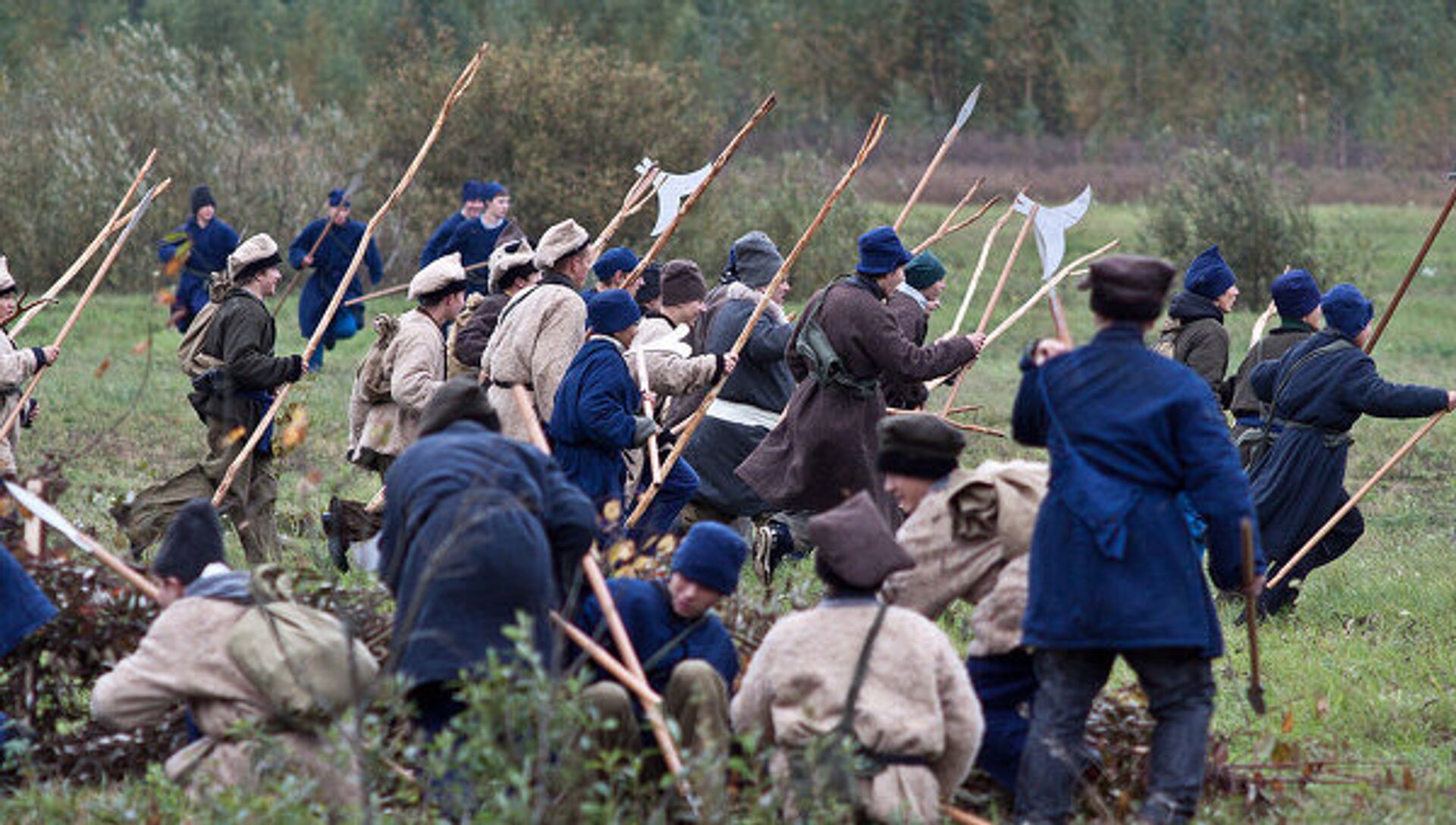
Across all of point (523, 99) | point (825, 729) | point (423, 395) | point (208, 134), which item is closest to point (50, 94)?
point (208, 134)

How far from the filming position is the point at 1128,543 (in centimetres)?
579

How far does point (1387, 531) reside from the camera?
12.9m

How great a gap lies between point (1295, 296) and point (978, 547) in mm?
4879

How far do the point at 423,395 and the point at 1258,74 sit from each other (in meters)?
47.2

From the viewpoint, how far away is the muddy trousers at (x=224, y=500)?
33.4 ft

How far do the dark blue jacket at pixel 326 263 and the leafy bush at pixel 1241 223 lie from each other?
1351 centimetres

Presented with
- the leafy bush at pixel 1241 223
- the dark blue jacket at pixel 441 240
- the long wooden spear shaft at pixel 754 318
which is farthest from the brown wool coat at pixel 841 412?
the leafy bush at pixel 1241 223

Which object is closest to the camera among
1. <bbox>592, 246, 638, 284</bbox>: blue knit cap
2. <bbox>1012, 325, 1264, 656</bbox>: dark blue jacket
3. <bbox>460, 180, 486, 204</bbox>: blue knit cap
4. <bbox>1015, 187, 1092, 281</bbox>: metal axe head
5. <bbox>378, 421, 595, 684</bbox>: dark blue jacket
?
<bbox>378, 421, 595, 684</bbox>: dark blue jacket

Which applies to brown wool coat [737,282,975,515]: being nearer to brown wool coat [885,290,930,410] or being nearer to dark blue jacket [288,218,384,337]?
brown wool coat [885,290,930,410]

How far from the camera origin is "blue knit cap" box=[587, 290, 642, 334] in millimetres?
8688

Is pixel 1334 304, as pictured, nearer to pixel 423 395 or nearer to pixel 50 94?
pixel 423 395

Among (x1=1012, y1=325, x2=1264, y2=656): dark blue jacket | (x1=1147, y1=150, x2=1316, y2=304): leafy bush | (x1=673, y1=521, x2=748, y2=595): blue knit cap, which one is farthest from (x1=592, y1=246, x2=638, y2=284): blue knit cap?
(x1=1147, y1=150, x2=1316, y2=304): leafy bush

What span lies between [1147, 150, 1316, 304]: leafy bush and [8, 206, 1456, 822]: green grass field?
688 millimetres

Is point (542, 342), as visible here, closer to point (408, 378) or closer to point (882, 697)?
point (408, 378)
